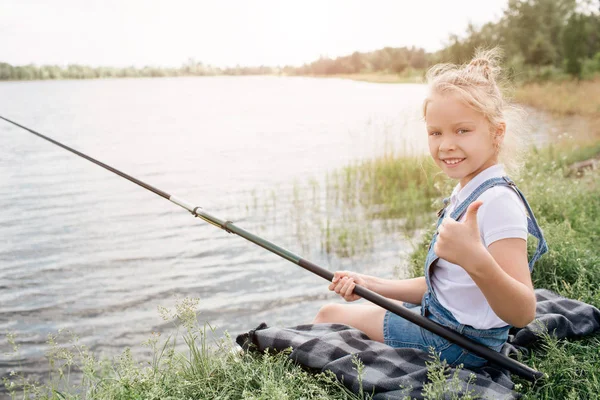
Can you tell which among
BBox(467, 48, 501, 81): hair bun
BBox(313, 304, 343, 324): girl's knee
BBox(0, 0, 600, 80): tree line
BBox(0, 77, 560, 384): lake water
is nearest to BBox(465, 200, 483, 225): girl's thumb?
BBox(467, 48, 501, 81): hair bun

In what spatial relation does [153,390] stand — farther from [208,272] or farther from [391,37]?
[391,37]

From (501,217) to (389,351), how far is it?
73cm

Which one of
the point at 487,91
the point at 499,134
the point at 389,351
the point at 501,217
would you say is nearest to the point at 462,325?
the point at 389,351

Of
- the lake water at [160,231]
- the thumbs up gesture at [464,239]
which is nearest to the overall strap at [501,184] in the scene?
the thumbs up gesture at [464,239]

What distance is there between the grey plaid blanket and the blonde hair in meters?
0.74

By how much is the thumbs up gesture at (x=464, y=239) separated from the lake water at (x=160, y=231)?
0.92 metres

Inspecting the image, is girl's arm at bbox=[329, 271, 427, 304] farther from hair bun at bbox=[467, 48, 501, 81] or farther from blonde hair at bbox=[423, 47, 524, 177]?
hair bun at bbox=[467, 48, 501, 81]

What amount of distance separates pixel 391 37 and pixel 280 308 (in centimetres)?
1497

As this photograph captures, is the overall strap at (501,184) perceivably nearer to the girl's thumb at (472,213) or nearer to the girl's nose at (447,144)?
the girl's nose at (447,144)

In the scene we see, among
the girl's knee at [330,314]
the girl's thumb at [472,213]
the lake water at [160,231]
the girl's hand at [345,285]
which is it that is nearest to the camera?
the girl's thumb at [472,213]

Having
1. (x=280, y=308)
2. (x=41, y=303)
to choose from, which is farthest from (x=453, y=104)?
(x=41, y=303)

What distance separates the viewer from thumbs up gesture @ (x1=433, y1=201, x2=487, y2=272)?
165 cm

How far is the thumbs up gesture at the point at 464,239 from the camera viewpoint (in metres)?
1.65

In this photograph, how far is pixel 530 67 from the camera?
63.6ft
